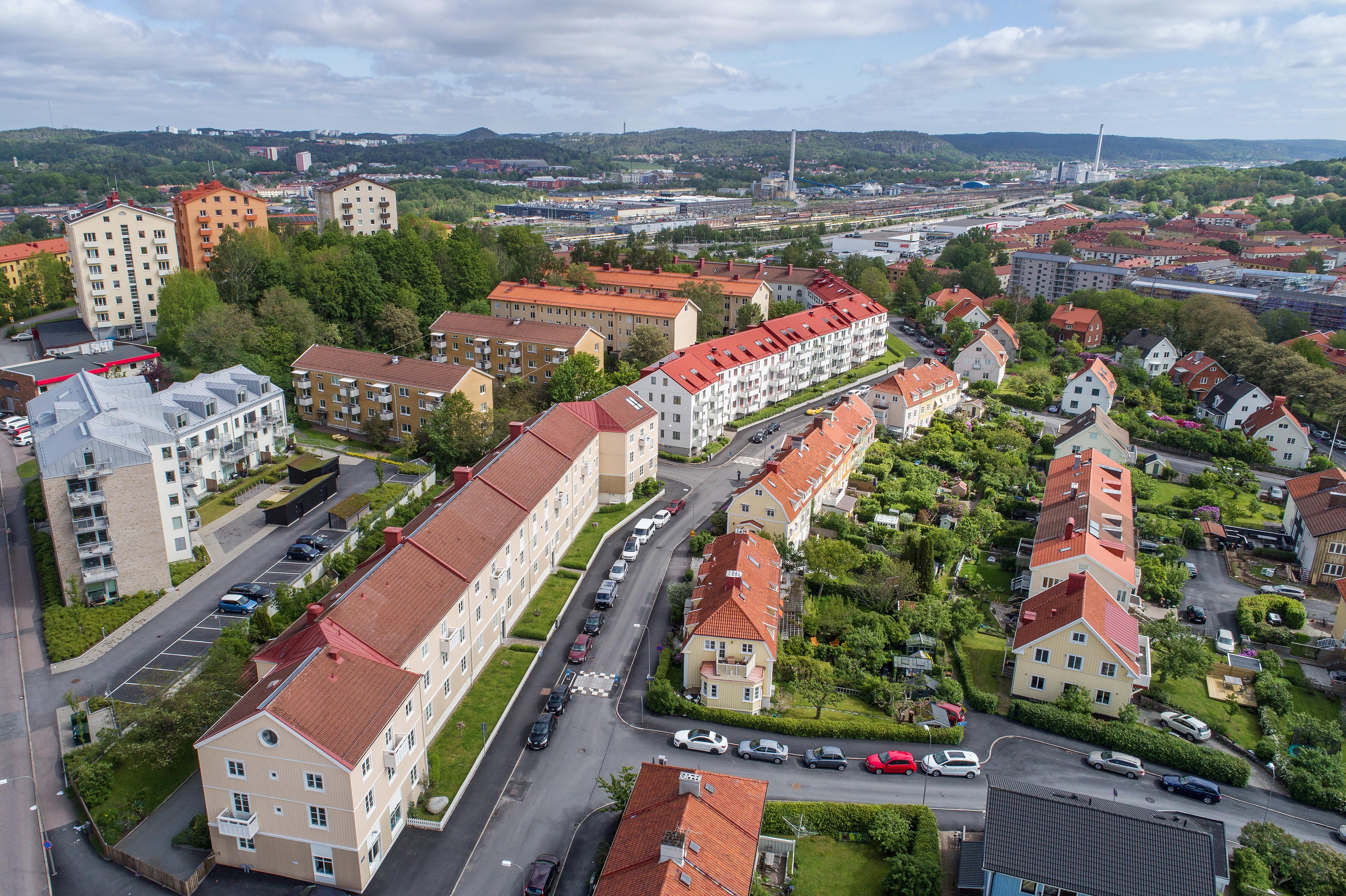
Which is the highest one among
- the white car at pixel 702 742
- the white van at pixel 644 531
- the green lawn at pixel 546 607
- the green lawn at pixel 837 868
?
the white van at pixel 644 531

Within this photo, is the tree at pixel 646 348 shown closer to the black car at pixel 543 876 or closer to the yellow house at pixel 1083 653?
the yellow house at pixel 1083 653

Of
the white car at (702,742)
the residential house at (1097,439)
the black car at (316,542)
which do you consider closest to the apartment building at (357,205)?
the black car at (316,542)

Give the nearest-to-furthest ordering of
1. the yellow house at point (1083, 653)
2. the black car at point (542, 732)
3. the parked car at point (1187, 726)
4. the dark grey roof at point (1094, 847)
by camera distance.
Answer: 1. the dark grey roof at point (1094, 847)
2. the black car at point (542, 732)
3. the parked car at point (1187, 726)
4. the yellow house at point (1083, 653)

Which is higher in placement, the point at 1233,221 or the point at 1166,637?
the point at 1233,221

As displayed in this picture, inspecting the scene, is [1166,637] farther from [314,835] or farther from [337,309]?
[337,309]

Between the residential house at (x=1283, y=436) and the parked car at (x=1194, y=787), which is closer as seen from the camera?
the parked car at (x=1194, y=787)

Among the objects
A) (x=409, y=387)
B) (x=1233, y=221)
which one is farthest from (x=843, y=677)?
(x=1233, y=221)

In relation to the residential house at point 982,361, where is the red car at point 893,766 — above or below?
below
